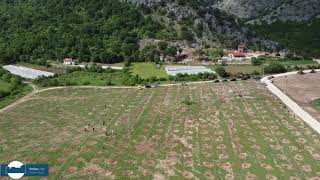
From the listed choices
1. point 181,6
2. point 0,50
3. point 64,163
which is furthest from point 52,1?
point 64,163

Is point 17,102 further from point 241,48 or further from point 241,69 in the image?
point 241,48

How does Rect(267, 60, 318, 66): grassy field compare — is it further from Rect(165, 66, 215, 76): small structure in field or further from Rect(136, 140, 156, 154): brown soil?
Rect(136, 140, 156, 154): brown soil

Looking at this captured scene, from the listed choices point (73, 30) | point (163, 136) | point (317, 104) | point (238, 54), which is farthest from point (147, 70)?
point (163, 136)

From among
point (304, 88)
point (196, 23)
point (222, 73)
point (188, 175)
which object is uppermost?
point (196, 23)

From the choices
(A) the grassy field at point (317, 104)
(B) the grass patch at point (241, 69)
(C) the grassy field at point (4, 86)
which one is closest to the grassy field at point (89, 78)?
(C) the grassy field at point (4, 86)

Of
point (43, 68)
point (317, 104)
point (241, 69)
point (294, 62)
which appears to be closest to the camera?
point (317, 104)

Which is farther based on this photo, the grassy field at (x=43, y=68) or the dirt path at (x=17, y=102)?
the grassy field at (x=43, y=68)

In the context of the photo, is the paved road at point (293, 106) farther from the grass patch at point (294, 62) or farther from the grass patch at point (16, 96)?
the grass patch at point (16, 96)
